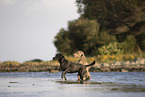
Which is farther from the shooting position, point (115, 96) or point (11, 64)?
point (11, 64)

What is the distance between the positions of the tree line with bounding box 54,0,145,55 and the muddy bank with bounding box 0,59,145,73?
369 inches

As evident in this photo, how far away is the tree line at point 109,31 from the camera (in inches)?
1925

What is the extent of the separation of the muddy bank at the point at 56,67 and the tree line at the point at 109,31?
369 inches

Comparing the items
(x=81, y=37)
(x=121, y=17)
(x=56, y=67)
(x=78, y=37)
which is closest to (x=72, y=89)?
(x=56, y=67)

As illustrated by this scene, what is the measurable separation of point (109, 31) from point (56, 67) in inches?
725

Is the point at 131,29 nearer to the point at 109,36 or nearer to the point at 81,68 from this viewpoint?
the point at 109,36

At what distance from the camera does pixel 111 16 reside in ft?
175

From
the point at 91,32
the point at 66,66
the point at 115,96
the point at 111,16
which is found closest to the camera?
the point at 115,96

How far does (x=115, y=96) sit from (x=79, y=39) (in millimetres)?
40289

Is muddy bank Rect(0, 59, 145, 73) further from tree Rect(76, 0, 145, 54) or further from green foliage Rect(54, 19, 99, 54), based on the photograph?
tree Rect(76, 0, 145, 54)

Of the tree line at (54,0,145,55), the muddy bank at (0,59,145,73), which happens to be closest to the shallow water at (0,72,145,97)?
the muddy bank at (0,59,145,73)

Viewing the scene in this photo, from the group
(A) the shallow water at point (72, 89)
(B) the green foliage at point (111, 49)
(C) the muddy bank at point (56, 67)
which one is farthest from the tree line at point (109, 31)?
(A) the shallow water at point (72, 89)

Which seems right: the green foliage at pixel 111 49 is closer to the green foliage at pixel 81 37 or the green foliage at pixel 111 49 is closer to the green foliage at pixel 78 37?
the green foliage at pixel 81 37

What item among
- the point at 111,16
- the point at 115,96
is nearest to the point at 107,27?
the point at 111,16
